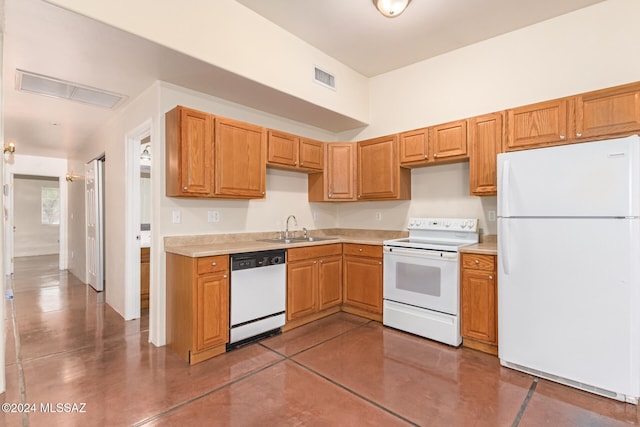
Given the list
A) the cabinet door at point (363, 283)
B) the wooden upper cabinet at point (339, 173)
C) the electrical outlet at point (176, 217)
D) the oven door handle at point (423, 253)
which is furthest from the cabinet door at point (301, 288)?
the electrical outlet at point (176, 217)

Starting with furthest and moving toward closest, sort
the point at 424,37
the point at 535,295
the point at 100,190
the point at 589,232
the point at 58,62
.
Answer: the point at 100,190
the point at 424,37
the point at 58,62
the point at 535,295
the point at 589,232

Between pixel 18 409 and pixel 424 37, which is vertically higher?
pixel 424 37

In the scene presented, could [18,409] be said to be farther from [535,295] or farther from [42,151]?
[42,151]

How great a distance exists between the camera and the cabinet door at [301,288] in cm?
334

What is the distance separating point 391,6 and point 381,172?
5.90 ft

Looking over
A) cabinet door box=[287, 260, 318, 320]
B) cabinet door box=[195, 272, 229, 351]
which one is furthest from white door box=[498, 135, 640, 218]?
cabinet door box=[195, 272, 229, 351]

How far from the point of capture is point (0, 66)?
224 cm

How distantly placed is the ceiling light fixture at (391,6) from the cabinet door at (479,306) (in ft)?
7.90

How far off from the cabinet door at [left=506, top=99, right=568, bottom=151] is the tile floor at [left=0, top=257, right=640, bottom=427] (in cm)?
198

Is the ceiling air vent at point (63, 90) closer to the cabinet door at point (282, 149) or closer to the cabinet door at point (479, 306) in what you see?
the cabinet door at point (282, 149)

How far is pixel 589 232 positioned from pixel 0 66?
438 centimetres

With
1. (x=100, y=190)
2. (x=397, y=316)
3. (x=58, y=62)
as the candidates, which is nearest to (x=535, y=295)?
(x=397, y=316)

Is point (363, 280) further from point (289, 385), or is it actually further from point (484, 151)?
point (484, 151)

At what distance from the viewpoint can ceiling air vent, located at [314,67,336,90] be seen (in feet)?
11.7
